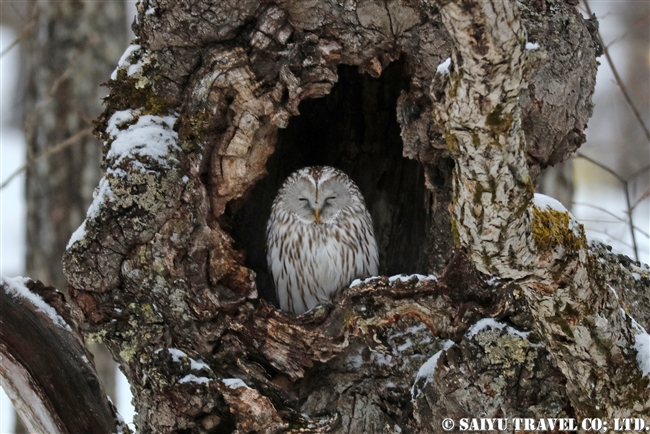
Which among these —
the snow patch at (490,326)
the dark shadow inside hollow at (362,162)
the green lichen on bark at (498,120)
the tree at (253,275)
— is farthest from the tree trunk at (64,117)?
the green lichen on bark at (498,120)

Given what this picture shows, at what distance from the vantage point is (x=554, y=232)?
8.75 ft

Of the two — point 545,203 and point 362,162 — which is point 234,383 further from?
point 362,162

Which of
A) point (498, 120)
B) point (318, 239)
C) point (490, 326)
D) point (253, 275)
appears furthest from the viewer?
point (318, 239)

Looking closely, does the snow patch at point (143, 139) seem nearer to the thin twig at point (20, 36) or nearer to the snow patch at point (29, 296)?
the snow patch at point (29, 296)

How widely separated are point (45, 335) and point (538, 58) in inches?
96.0

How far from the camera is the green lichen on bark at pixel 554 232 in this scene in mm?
2611

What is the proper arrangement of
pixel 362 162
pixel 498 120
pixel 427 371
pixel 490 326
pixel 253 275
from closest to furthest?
pixel 498 120 → pixel 490 326 → pixel 427 371 → pixel 253 275 → pixel 362 162

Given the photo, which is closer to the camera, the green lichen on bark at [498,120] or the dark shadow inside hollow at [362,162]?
the green lichen on bark at [498,120]

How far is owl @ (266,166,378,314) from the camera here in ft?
15.5

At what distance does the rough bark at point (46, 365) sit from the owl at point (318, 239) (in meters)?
1.56

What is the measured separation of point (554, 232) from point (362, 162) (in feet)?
8.85

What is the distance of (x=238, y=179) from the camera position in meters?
3.71

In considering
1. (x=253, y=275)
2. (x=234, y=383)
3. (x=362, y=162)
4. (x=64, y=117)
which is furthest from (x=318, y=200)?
(x=64, y=117)

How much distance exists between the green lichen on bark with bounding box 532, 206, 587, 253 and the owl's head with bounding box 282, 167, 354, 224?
2135mm
